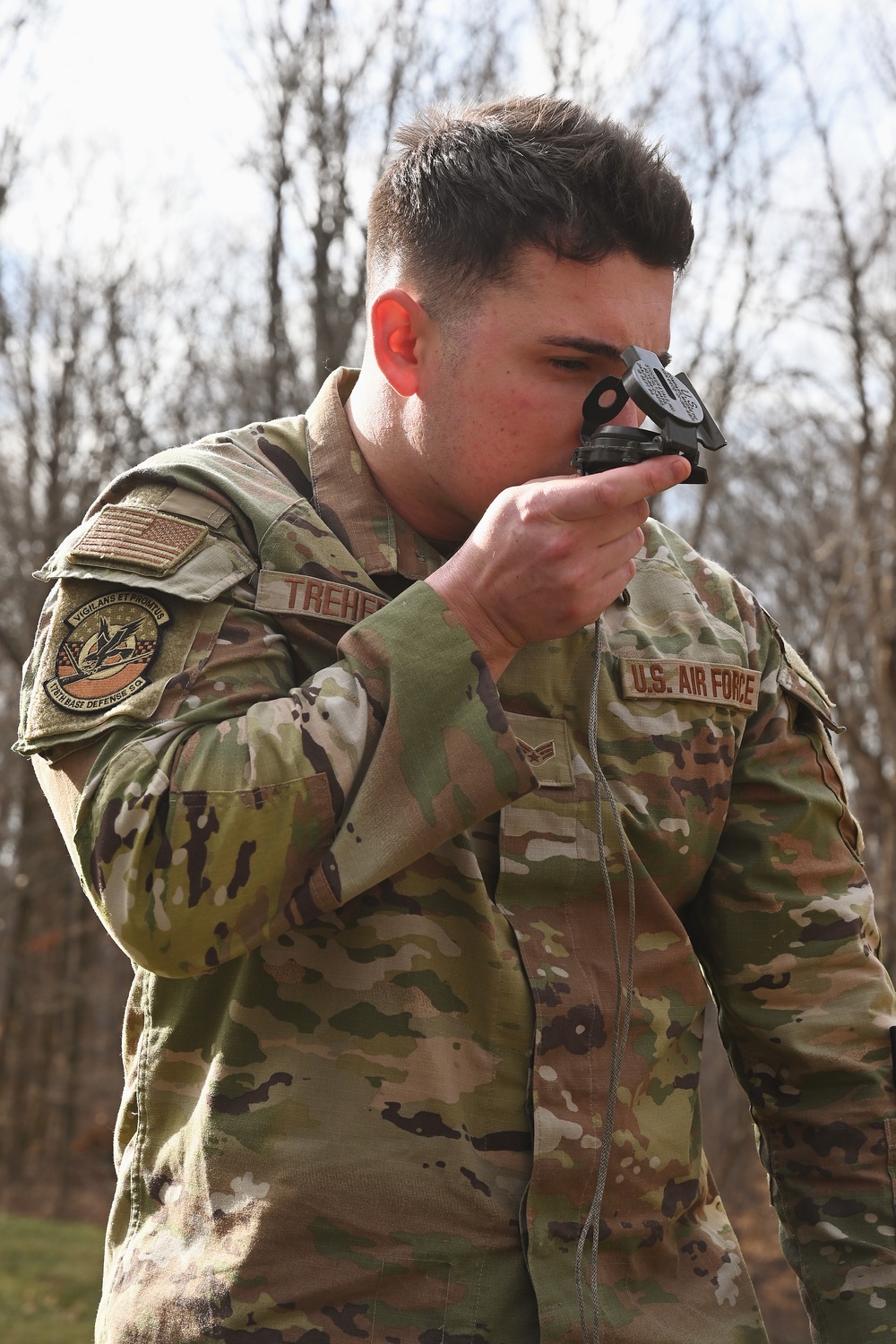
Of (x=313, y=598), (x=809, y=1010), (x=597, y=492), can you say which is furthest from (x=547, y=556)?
(x=809, y=1010)

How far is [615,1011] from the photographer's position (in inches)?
70.8

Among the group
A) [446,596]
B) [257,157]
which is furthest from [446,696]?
[257,157]

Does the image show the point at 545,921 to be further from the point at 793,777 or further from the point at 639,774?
the point at 793,777

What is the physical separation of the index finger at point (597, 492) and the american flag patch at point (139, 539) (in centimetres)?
50

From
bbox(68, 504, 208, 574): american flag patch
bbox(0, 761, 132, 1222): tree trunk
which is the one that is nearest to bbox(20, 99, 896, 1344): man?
bbox(68, 504, 208, 574): american flag patch

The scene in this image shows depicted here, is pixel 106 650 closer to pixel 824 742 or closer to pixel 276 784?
pixel 276 784

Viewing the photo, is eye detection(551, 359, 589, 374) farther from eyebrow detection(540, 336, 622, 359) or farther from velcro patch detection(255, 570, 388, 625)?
velcro patch detection(255, 570, 388, 625)

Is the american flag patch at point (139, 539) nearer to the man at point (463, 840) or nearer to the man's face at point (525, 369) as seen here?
the man at point (463, 840)

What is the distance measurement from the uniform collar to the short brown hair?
0.25 metres

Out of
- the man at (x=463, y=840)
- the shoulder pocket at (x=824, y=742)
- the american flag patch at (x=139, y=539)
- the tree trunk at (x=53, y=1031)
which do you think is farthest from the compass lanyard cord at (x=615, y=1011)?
the tree trunk at (x=53, y=1031)

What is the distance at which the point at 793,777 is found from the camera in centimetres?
202

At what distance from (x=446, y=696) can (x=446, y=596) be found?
129 mm

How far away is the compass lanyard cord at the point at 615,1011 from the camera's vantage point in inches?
65.2

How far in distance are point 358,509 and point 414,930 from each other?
64 centimetres
